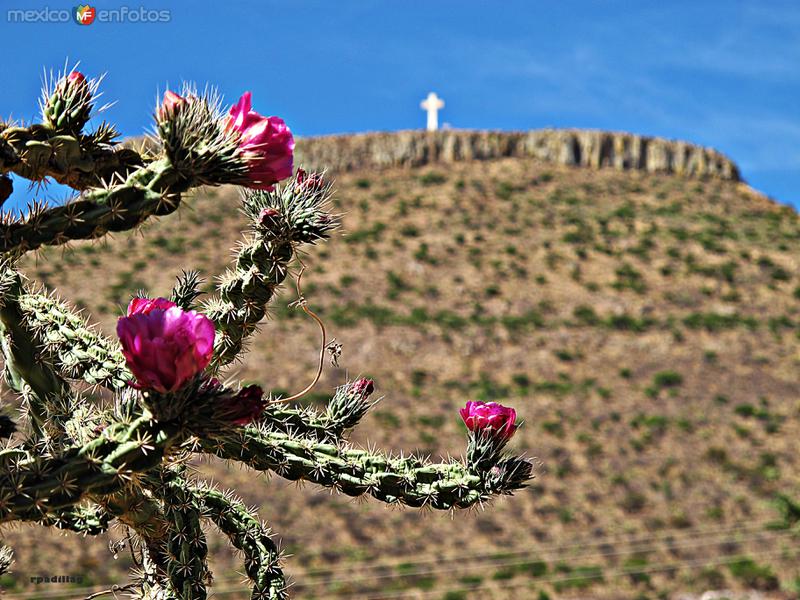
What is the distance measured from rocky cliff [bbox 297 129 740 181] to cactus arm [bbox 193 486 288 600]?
42.6m

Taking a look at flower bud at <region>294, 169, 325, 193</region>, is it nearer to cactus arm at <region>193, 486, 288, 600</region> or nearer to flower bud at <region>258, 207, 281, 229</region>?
flower bud at <region>258, 207, 281, 229</region>

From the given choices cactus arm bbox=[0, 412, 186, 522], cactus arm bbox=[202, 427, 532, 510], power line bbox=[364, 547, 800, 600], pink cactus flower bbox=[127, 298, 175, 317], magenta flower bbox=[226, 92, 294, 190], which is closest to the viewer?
cactus arm bbox=[0, 412, 186, 522]

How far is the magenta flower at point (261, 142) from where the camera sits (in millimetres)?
2574

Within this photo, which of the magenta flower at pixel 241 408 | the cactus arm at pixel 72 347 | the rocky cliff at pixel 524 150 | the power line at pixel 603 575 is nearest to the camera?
the magenta flower at pixel 241 408

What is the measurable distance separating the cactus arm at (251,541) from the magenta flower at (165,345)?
154 centimetres

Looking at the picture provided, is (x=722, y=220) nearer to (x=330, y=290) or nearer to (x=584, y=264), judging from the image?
(x=584, y=264)

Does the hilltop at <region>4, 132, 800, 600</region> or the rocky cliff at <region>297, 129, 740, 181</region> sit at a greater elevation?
the rocky cliff at <region>297, 129, 740, 181</region>

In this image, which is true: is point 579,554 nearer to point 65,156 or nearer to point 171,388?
point 65,156

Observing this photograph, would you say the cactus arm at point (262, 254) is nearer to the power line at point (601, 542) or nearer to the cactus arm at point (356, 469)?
the cactus arm at point (356, 469)

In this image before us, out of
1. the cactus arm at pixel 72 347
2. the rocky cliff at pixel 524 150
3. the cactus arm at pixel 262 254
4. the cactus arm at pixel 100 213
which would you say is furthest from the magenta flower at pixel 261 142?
the rocky cliff at pixel 524 150

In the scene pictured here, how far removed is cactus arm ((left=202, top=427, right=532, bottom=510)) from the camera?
10.7 feet

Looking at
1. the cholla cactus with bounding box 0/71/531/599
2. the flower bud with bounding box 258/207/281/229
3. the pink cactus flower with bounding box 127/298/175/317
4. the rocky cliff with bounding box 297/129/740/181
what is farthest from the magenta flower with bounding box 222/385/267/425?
the rocky cliff with bounding box 297/129/740/181

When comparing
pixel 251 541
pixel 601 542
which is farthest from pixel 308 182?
pixel 601 542

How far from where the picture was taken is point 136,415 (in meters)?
2.58
